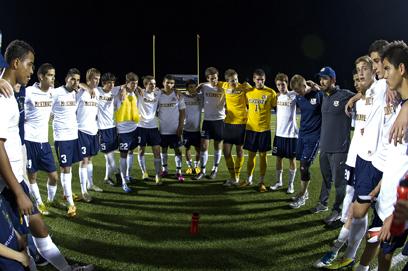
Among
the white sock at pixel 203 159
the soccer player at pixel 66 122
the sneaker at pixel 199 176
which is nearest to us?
the soccer player at pixel 66 122

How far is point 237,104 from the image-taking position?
26.4 ft

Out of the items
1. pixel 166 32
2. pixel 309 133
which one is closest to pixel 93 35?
pixel 166 32

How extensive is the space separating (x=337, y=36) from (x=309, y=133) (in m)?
36.6

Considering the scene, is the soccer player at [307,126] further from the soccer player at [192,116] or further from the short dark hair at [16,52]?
the short dark hair at [16,52]

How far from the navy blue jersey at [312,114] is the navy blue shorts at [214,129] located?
97.2 inches

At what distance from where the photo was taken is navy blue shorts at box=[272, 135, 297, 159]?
7.46 m

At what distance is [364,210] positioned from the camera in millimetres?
3629

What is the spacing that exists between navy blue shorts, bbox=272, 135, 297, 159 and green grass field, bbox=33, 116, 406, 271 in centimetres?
79

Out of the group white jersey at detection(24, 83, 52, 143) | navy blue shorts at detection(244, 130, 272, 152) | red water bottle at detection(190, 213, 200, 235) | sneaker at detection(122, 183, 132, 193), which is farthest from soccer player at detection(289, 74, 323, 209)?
Result: white jersey at detection(24, 83, 52, 143)

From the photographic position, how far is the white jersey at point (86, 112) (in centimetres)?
711

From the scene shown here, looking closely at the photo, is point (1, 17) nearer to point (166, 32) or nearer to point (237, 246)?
point (166, 32)

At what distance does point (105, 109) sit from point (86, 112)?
828 mm

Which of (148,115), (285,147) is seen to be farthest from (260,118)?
(148,115)

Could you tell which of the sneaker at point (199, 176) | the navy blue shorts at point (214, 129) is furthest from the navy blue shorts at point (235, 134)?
the sneaker at point (199, 176)
